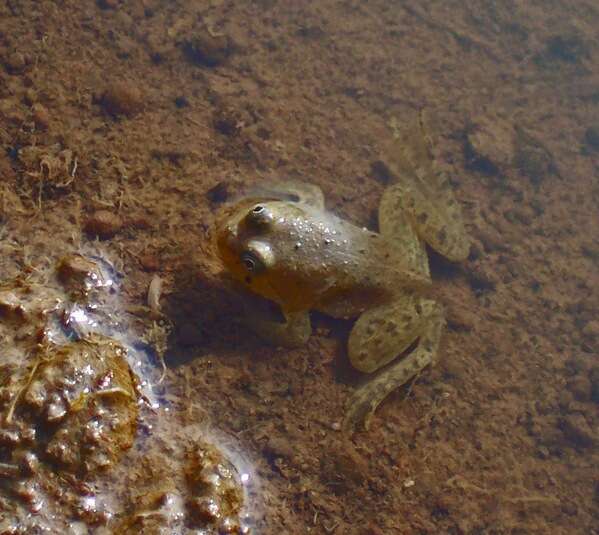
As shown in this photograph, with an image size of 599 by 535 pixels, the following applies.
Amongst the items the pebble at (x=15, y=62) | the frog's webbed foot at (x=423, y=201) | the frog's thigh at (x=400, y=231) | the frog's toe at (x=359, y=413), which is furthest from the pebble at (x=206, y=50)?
the frog's toe at (x=359, y=413)

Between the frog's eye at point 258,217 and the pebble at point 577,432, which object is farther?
the pebble at point 577,432

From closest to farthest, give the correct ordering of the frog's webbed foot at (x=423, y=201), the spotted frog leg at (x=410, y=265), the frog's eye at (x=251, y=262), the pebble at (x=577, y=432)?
the frog's eye at (x=251, y=262)
the spotted frog leg at (x=410, y=265)
the pebble at (x=577, y=432)
the frog's webbed foot at (x=423, y=201)

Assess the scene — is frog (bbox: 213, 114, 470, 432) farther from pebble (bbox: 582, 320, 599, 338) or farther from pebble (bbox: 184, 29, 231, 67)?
pebble (bbox: 184, 29, 231, 67)

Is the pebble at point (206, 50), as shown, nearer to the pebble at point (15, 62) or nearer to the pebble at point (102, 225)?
the pebble at point (15, 62)

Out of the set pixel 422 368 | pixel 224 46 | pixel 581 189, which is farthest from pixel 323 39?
pixel 422 368

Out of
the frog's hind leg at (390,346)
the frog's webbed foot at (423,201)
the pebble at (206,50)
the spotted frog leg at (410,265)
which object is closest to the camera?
the frog's hind leg at (390,346)

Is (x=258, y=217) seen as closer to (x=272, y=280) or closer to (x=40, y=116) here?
(x=272, y=280)

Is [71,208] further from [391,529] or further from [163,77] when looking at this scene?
[391,529]
